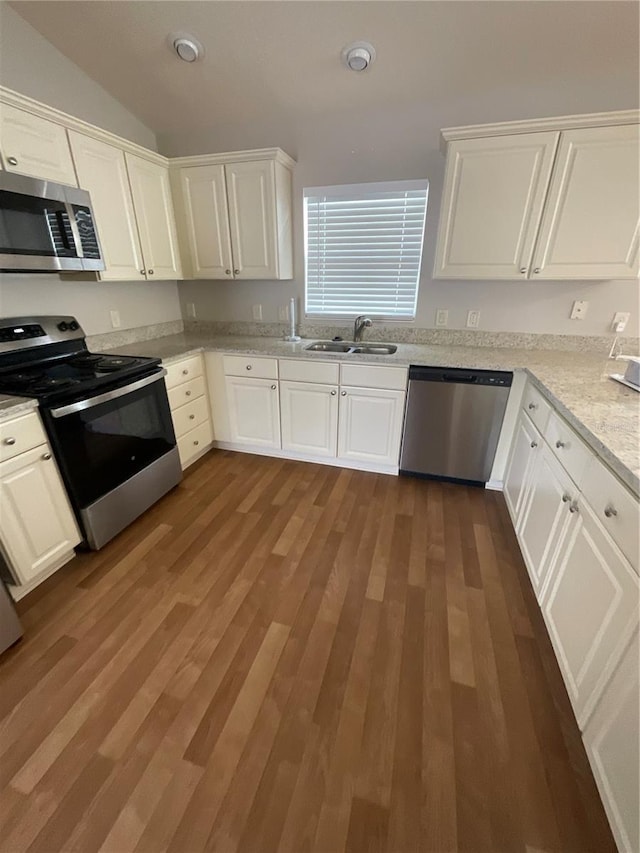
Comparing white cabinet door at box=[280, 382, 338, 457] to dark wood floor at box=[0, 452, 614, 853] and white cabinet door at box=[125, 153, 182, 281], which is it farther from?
white cabinet door at box=[125, 153, 182, 281]

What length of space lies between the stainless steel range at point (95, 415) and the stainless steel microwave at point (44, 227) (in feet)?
A: 1.43

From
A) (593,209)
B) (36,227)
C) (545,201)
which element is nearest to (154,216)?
(36,227)

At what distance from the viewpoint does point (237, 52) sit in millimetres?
2055

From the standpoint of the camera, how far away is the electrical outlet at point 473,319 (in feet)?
8.65

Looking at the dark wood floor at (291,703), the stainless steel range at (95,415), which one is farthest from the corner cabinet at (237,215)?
the dark wood floor at (291,703)

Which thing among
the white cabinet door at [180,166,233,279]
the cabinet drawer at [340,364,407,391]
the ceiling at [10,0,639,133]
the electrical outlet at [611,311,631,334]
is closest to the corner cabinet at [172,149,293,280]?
the white cabinet door at [180,166,233,279]

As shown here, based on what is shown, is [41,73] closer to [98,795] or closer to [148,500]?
[148,500]

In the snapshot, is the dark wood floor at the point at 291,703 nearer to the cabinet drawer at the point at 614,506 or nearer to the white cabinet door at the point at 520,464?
the white cabinet door at the point at 520,464

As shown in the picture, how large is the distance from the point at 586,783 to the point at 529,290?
8.43 feet

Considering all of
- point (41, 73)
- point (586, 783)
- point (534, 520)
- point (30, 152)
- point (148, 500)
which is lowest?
point (586, 783)

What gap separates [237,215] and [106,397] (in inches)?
66.4

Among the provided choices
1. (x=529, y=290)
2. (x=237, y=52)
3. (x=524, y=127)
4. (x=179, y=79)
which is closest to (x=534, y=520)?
(x=529, y=290)

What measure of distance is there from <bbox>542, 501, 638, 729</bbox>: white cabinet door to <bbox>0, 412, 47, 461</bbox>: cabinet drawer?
7.29 ft

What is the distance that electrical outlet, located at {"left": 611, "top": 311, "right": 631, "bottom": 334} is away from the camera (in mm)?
2348
